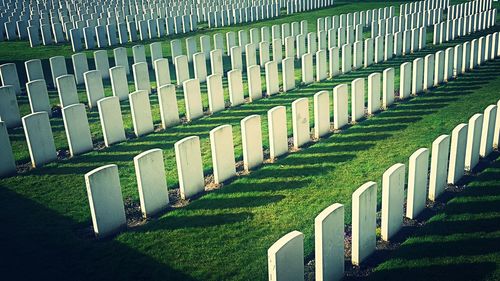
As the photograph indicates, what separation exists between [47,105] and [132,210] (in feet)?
14.4

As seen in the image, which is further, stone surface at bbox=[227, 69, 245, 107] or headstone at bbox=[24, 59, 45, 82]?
headstone at bbox=[24, 59, 45, 82]

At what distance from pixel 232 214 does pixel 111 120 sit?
10.9ft

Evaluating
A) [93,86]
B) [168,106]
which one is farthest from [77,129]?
[93,86]

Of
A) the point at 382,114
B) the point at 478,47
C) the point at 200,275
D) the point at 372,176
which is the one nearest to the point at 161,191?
the point at 200,275

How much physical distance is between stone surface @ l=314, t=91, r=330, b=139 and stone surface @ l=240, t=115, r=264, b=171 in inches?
52.6

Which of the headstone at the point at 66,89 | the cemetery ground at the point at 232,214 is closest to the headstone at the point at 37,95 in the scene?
the headstone at the point at 66,89

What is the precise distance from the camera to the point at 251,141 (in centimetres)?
666

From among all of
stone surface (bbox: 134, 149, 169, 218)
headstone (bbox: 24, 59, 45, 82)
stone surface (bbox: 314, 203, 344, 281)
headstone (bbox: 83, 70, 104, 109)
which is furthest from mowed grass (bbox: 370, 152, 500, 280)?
headstone (bbox: 24, 59, 45, 82)

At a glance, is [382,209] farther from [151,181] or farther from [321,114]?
[321,114]

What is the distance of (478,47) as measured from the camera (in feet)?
38.2

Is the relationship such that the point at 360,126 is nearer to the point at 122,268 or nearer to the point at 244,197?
the point at 244,197

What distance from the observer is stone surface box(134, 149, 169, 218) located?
5332 mm

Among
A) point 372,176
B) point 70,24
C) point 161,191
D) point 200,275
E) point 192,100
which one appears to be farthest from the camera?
point 70,24

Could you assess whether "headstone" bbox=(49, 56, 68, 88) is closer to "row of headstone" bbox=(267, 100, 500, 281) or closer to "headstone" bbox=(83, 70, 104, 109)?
"headstone" bbox=(83, 70, 104, 109)
